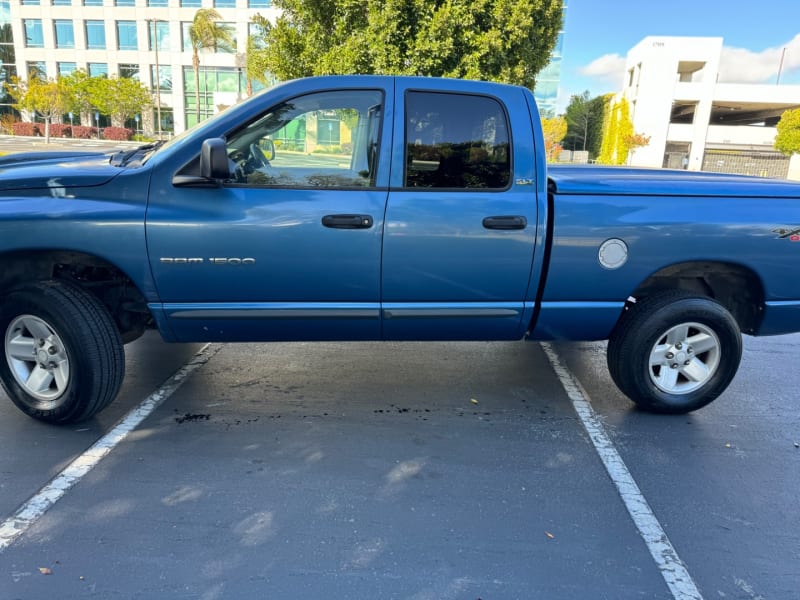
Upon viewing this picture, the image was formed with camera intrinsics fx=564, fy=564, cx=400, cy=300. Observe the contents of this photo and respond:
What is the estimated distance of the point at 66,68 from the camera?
49250mm

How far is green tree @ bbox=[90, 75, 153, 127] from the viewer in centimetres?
4222

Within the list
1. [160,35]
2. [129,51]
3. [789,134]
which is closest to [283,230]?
[789,134]

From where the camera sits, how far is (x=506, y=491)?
2.89 metres

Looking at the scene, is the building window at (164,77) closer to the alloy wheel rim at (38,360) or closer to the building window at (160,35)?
the building window at (160,35)

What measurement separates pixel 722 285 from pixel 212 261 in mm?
3376

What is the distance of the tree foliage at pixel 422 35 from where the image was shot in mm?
11680

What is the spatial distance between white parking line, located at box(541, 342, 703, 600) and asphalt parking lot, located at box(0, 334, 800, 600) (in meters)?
0.02

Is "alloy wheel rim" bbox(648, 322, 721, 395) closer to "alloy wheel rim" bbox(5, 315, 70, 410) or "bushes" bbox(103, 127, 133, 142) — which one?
"alloy wheel rim" bbox(5, 315, 70, 410)

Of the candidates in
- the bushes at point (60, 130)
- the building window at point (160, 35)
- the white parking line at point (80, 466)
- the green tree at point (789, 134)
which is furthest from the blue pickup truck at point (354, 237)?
the building window at point (160, 35)

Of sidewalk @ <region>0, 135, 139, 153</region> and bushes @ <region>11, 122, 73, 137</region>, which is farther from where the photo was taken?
bushes @ <region>11, 122, 73, 137</region>

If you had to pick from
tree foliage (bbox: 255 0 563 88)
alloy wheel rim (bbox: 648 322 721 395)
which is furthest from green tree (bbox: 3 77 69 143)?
alloy wheel rim (bbox: 648 322 721 395)

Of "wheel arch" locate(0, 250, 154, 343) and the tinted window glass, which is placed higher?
the tinted window glass

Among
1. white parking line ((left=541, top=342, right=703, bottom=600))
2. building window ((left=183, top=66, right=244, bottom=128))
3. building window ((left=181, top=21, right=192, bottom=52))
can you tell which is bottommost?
white parking line ((left=541, top=342, right=703, bottom=600))

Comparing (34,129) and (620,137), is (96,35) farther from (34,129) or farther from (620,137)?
(620,137)
